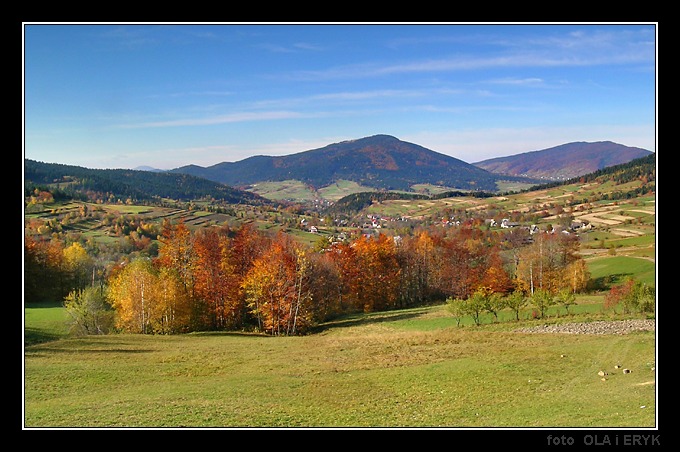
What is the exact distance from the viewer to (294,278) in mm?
42031

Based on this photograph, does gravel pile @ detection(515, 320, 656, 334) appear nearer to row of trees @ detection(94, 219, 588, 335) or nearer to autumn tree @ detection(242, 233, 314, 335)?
row of trees @ detection(94, 219, 588, 335)

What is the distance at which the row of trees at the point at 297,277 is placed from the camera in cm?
3772

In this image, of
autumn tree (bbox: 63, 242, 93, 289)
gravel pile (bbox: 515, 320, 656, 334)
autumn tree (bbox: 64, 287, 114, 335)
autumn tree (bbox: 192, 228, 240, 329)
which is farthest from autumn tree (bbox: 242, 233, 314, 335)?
autumn tree (bbox: 63, 242, 93, 289)

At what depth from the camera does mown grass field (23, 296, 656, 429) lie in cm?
1309

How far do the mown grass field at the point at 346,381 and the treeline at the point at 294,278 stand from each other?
5728 mm

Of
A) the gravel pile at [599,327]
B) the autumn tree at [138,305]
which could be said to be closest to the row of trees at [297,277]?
the autumn tree at [138,305]

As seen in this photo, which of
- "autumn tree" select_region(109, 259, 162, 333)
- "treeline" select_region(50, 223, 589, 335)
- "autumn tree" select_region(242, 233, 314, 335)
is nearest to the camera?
"autumn tree" select_region(109, 259, 162, 333)

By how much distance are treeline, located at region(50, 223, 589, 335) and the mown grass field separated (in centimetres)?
573

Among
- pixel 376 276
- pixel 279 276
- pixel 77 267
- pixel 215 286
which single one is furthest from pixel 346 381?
pixel 77 267

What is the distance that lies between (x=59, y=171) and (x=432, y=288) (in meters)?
134

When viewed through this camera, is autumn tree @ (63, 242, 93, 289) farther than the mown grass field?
Yes

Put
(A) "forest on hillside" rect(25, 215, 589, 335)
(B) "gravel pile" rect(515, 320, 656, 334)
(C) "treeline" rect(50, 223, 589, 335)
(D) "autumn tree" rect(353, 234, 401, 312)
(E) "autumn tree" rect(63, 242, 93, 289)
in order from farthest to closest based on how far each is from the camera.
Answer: (E) "autumn tree" rect(63, 242, 93, 289) < (D) "autumn tree" rect(353, 234, 401, 312) < (A) "forest on hillside" rect(25, 215, 589, 335) < (C) "treeline" rect(50, 223, 589, 335) < (B) "gravel pile" rect(515, 320, 656, 334)

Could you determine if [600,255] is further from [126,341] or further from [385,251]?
[126,341]

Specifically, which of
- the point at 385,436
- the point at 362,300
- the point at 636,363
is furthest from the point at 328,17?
the point at 362,300
